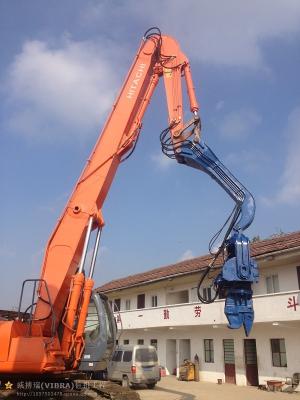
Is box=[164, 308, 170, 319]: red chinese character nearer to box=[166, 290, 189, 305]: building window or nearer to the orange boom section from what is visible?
box=[166, 290, 189, 305]: building window

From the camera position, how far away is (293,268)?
71.7 feet

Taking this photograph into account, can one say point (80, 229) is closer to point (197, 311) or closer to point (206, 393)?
point (206, 393)

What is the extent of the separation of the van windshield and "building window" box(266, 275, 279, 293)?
6.97m

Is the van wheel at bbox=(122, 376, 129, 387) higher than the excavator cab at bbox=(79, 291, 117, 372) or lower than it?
lower

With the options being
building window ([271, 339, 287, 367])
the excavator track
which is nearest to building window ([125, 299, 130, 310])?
building window ([271, 339, 287, 367])

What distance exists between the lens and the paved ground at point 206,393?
58.9 ft

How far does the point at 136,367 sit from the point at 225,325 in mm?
5657

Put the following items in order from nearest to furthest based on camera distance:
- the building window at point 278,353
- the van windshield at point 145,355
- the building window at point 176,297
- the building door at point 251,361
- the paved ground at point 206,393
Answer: the paved ground at point 206,393 → the van windshield at point 145,355 → the building window at point 278,353 → the building door at point 251,361 → the building window at point 176,297

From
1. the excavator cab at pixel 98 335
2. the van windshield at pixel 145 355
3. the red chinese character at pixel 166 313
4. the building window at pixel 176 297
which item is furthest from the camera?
the building window at pixel 176 297

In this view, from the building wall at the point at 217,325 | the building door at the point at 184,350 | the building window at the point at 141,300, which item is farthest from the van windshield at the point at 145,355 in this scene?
the building window at the point at 141,300

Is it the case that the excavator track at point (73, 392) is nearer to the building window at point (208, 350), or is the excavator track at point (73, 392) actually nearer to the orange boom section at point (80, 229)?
the orange boom section at point (80, 229)

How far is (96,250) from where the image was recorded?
10164 mm

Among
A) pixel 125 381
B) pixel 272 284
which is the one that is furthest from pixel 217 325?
pixel 125 381

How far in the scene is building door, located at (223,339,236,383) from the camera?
23.9 metres
